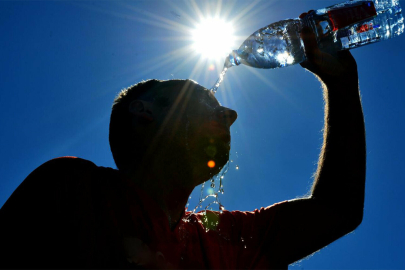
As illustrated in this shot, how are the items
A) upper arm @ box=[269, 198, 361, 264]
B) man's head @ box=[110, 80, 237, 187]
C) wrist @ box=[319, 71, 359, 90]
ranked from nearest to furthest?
1. upper arm @ box=[269, 198, 361, 264]
2. man's head @ box=[110, 80, 237, 187]
3. wrist @ box=[319, 71, 359, 90]

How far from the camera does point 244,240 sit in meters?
2.45

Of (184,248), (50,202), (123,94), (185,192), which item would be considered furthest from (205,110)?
(50,202)

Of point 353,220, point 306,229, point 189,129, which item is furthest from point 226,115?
point 353,220

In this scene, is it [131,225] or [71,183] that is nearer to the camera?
[71,183]

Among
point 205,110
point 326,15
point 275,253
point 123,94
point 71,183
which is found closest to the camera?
point 71,183

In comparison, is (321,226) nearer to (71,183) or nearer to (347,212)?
(347,212)

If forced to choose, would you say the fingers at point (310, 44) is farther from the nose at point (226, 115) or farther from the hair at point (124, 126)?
the hair at point (124, 126)

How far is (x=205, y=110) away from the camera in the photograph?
2.75m

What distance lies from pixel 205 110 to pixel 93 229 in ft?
5.24

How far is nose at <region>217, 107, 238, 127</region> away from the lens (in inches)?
108

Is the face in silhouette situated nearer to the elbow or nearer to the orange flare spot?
the orange flare spot

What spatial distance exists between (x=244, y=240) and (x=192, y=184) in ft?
2.24

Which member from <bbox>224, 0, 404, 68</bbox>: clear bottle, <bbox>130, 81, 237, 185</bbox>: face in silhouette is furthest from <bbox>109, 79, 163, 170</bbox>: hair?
<bbox>224, 0, 404, 68</bbox>: clear bottle

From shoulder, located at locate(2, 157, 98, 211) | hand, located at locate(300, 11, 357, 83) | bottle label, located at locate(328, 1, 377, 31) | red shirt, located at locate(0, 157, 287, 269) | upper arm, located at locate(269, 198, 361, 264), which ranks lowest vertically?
upper arm, located at locate(269, 198, 361, 264)
